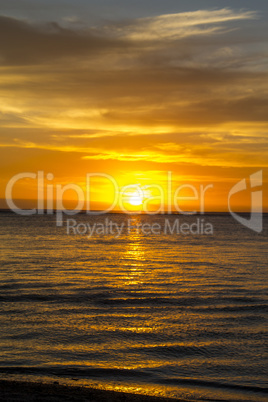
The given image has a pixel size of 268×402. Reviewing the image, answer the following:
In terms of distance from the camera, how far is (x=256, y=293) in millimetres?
23812

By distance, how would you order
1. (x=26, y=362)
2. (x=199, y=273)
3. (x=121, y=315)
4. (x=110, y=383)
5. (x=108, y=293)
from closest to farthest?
(x=110, y=383)
(x=26, y=362)
(x=121, y=315)
(x=108, y=293)
(x=199, y=273)

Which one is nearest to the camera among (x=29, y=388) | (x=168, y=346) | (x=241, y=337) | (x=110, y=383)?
(x=29, y=388)

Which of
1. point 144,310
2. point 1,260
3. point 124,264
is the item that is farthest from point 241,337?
point 1,260

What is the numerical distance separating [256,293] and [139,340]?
35.0 ft

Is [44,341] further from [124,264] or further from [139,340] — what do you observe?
[124,264]

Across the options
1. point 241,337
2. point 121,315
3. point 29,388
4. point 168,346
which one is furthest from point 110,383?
point 121,315

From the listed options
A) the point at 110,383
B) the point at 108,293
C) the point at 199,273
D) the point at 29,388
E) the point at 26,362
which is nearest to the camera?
the point at 29,388

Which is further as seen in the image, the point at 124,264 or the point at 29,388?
the point at 124,264

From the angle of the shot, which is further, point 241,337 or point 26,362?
point 241,337

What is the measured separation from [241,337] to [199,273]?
15.5 meters

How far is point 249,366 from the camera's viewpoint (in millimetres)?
12945

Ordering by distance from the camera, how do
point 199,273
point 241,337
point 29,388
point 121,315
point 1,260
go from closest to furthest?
point 29,388, point 241,337, point 121,315, point 199,273, point 1,260

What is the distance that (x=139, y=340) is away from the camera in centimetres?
1522

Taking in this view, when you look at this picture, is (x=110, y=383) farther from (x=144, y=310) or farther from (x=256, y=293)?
(x=256, y=293)
